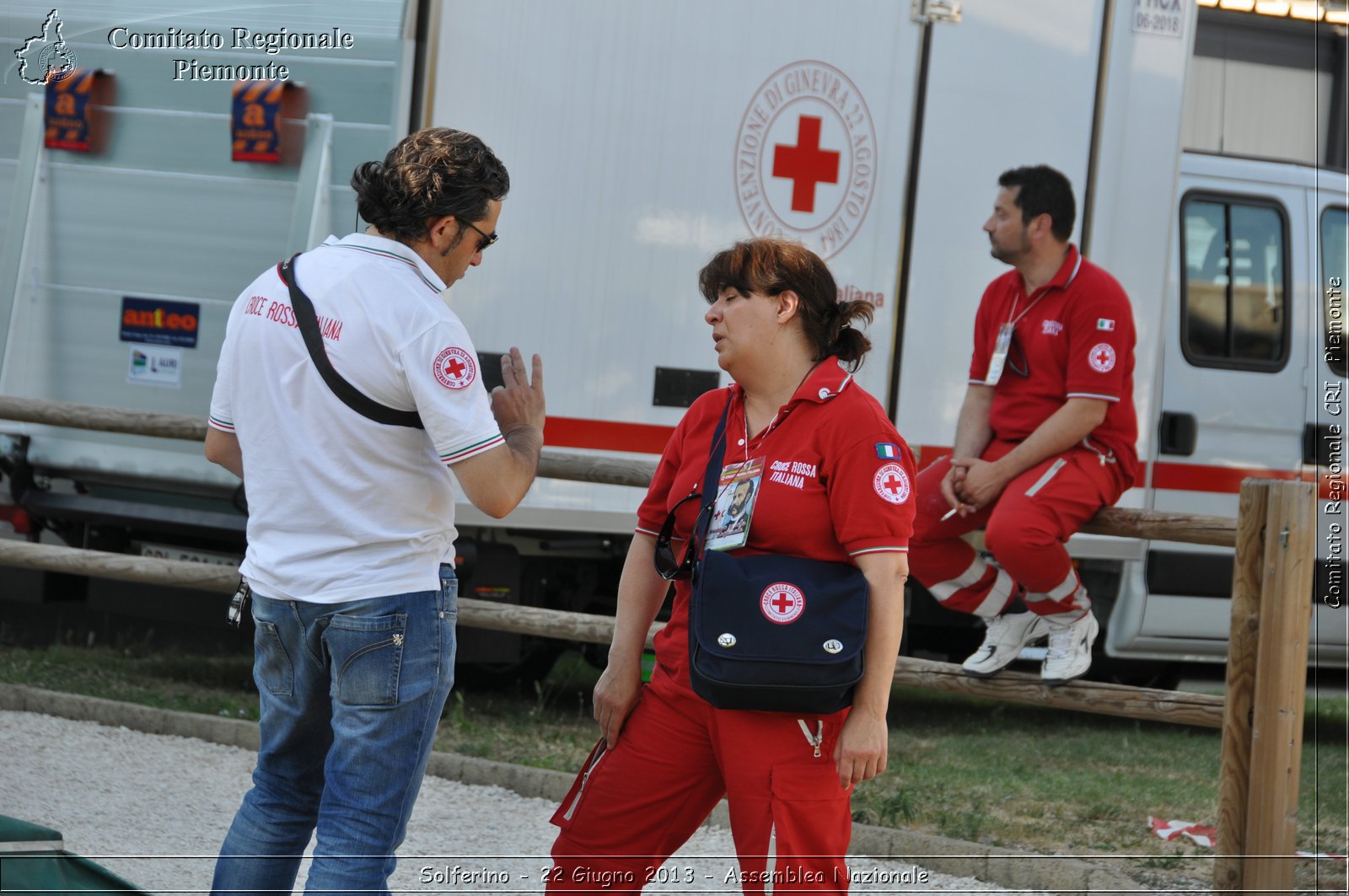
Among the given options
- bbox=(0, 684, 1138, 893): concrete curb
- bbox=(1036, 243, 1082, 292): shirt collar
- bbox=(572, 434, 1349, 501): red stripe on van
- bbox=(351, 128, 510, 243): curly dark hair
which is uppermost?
bbox=(1036, 243, 1082, 292): shirt collar

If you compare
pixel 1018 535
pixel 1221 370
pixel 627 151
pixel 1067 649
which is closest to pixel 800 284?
pixel 1018 535

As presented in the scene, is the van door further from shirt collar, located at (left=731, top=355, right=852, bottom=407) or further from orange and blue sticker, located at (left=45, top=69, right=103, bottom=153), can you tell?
orange and blue sticker, located at (left=45, top=69, right=103, bottom=153)

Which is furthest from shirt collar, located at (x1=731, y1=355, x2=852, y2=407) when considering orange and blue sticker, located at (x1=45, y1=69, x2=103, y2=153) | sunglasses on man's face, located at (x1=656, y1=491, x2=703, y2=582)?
orange and blue sticker, located at (x1=45, y1=69, x2=103, y2=153)

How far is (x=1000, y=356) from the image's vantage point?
13.9 ft

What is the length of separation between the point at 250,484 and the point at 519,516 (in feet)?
8.88

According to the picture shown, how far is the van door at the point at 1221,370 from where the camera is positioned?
6414 mm

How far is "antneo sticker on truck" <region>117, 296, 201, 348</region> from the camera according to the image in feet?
17.3

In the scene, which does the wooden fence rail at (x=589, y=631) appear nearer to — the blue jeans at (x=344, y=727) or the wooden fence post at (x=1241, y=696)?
the wooden fence post at (x=1241, y=696)

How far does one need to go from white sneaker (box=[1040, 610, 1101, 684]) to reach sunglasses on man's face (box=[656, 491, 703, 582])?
1691 millimetres

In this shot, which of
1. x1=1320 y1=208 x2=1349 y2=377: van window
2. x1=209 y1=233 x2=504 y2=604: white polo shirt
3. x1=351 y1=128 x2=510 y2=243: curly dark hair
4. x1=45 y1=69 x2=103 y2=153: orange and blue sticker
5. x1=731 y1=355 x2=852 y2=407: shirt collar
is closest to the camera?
x1=209 y1=233 x2=504 y2=604: white polo shirt

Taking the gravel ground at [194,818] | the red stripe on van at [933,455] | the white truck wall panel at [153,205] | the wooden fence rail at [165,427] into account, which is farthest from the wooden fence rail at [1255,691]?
the white truck wall panel at [153,205]

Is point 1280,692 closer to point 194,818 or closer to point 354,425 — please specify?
point 354,425

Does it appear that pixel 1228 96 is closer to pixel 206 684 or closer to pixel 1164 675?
pixel 1164 675

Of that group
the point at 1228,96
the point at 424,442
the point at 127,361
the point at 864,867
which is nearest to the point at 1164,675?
the point at 864,867
